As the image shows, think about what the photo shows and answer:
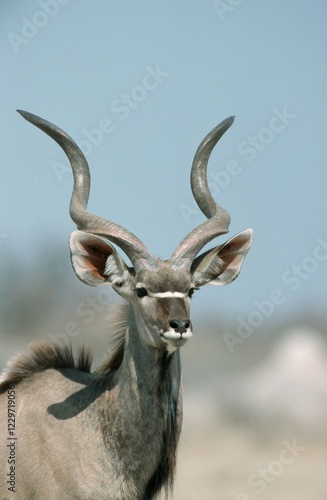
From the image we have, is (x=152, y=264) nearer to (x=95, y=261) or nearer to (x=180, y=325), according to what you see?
(x=95, y=261)

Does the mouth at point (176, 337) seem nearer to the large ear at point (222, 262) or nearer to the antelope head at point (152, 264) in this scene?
the antelope head at point (152, 264)

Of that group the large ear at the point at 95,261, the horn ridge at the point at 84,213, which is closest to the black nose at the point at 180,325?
the horn ridge at the point at 84,213

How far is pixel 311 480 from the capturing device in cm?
1408

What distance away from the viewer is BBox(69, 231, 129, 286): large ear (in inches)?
291

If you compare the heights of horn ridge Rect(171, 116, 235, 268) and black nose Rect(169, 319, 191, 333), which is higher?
horn ridge Rect(171, 116, 235, 268)

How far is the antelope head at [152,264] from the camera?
7.12 m

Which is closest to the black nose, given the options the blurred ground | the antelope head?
the antelope head

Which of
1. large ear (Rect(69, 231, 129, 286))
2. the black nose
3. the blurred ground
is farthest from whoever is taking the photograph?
the blurred ground

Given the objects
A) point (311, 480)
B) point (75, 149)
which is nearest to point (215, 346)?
point (311, 480)

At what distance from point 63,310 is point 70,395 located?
10844 millimetres

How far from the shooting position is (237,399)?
1869 centimetres

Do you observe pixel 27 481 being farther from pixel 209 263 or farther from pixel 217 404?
pixel 217 404

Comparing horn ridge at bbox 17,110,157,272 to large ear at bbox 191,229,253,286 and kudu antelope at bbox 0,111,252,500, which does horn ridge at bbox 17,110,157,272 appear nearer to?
kudu antelope at bbox 0,111,252,500

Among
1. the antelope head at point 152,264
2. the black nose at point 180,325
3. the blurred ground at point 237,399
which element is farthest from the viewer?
the blurred ground at point 237,399
